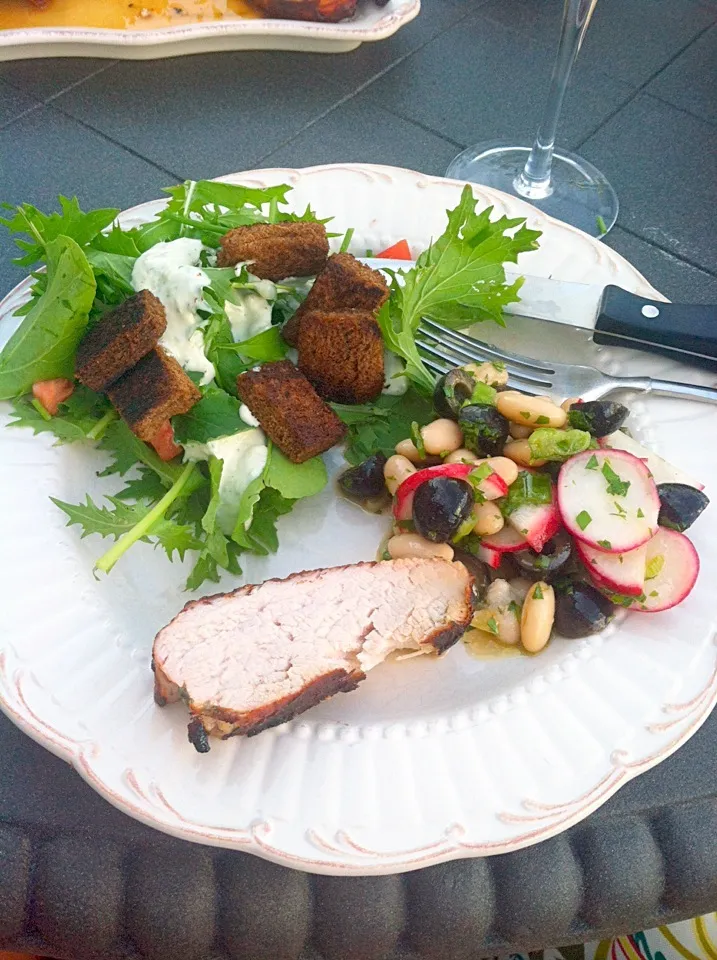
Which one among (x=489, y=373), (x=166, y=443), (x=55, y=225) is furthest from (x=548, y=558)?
(x=55, y=225)

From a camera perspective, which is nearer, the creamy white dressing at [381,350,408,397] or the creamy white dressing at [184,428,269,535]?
the creamy white dressing at [184,428,269,535]

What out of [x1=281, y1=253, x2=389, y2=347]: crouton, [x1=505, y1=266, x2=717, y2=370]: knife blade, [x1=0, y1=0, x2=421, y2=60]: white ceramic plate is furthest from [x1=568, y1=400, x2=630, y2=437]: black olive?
[x1=0, y1=0, x2=421, y2=60]: white ceramic plate

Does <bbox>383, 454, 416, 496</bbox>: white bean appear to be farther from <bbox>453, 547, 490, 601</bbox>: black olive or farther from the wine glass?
the wine glass

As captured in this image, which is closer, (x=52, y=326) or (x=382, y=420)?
(x=52, y=326)

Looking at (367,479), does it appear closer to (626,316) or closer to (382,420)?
(382,420)

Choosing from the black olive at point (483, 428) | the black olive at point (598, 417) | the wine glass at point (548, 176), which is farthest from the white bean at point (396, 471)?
the wine glass at point (548, 176)
